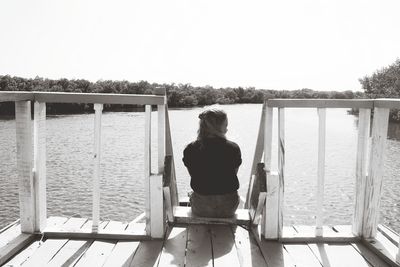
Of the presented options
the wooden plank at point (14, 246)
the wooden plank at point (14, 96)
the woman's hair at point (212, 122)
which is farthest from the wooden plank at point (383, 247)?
the wooden plank at point (14, 96)

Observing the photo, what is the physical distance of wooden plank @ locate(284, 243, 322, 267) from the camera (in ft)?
9.68

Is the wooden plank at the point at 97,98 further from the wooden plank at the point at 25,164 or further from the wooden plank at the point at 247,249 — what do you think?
the wooden plank at the point at 247,249

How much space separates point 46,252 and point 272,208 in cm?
185

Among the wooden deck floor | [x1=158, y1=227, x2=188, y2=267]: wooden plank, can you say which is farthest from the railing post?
[x1=158, y1=227, x2=188, y2=267]: wooden plank

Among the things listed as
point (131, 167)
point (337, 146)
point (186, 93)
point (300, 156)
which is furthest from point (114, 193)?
point (186, 93)

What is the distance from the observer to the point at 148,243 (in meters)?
3.31

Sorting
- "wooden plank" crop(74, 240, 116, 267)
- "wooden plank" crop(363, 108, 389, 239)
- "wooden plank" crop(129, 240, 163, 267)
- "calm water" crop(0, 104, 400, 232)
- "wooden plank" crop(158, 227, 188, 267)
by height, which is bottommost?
"calm water" crop(0, 104, 400, 232)

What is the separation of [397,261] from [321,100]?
1334mm

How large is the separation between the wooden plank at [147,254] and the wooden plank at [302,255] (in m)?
1.05

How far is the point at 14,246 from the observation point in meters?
3.05

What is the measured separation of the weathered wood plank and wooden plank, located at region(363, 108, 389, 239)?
195cm

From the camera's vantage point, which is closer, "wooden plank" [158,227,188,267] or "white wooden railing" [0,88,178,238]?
"wooden plank" [158,227,188,267]

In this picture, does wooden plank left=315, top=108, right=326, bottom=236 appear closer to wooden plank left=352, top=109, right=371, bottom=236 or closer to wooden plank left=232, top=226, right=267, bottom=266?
wooden plank left=352, top=109, right=371, bottom=236

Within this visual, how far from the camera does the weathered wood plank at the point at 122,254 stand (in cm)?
292
